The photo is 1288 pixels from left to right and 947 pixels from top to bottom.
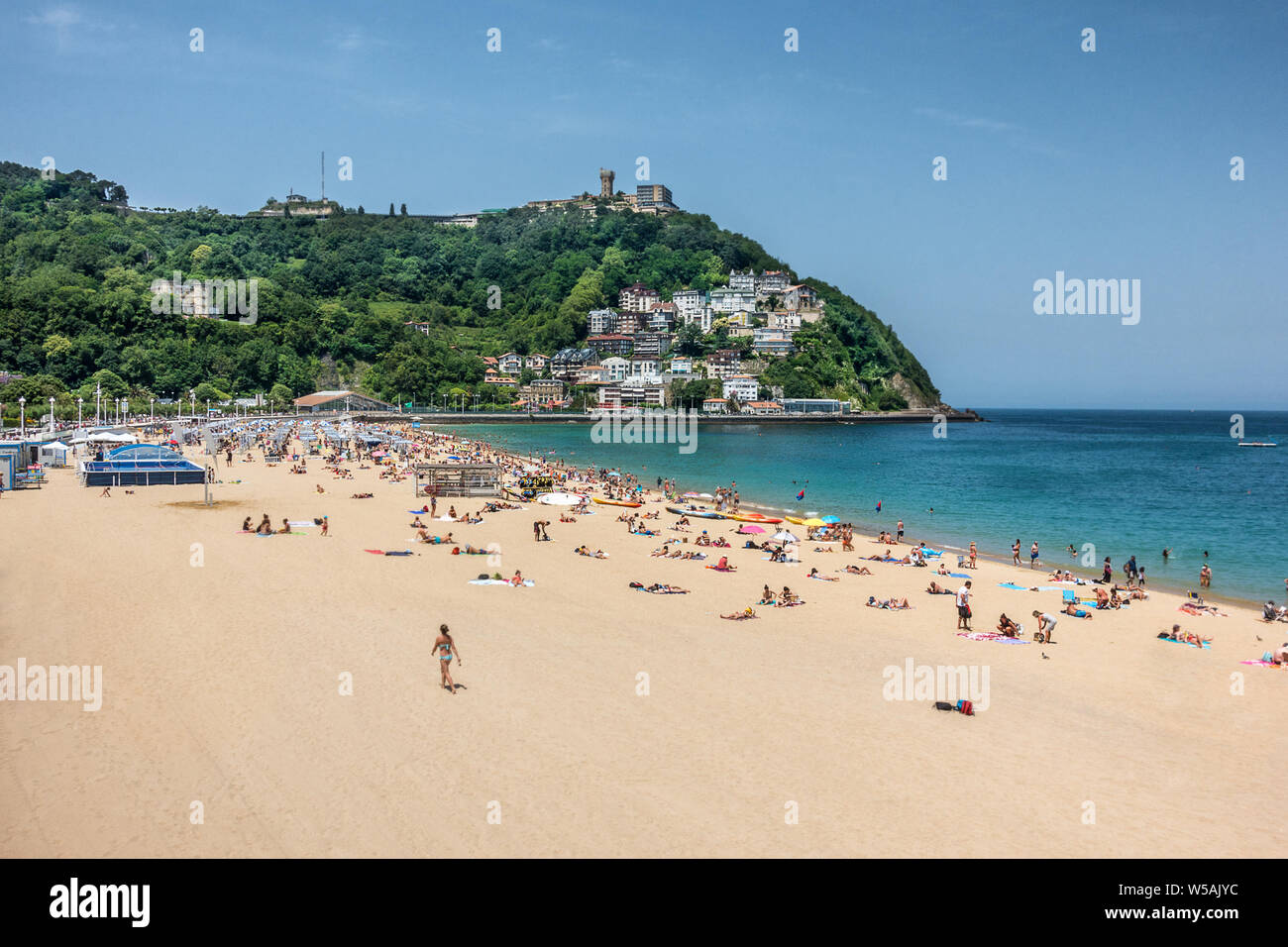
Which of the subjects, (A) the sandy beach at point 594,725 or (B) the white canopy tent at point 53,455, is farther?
(B) the white canopy tent at point 53,455

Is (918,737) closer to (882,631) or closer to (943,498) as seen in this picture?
(882,631)

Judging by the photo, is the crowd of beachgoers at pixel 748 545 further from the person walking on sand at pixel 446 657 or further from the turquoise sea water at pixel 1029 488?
the person walking on sand at pixel 446 657

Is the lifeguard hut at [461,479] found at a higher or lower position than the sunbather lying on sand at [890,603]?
higher

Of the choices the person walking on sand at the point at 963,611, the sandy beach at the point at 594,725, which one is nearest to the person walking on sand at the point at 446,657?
the sandy beach at the point at 594,725

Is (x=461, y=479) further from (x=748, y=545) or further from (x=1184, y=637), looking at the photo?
(x=1184, y=637)

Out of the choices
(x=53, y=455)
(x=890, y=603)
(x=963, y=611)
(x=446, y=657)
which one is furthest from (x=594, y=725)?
(x=53, y=455)
